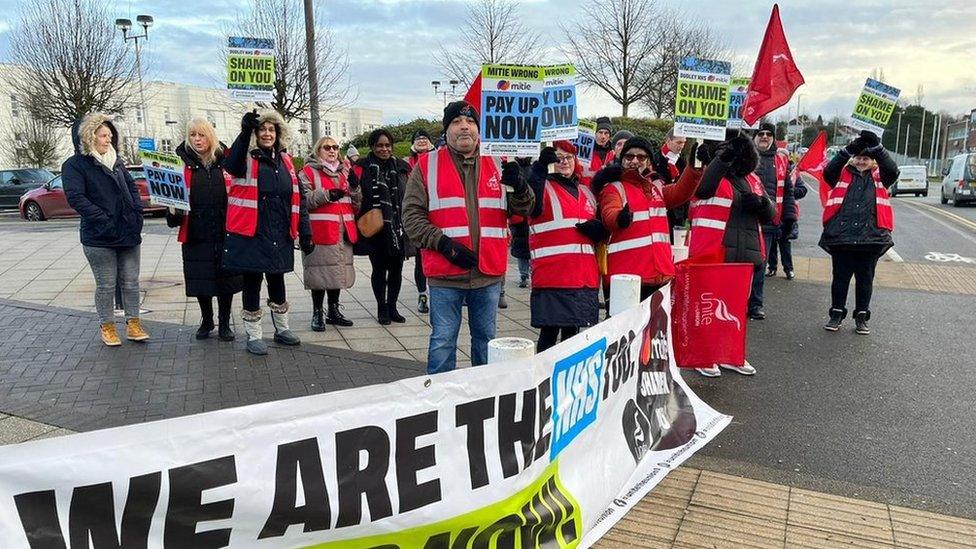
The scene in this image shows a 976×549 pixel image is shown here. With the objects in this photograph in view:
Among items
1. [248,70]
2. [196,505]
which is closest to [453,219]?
[196,505]

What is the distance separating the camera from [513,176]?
405 cm

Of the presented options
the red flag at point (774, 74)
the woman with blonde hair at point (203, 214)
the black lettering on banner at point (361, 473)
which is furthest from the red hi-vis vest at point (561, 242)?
the woman with blonde hair at point (203, 214)

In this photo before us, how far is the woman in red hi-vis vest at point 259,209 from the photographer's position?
5.48 metres

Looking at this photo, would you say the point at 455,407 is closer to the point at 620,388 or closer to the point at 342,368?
the point at 620,388

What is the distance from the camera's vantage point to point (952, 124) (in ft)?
320

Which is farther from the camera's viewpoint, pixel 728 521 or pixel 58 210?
pixel 58 210

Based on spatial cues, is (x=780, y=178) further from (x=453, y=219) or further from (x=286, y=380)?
(x=286, y=380)

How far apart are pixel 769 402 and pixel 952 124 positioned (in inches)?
4523

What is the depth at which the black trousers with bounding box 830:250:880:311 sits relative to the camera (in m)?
6.74

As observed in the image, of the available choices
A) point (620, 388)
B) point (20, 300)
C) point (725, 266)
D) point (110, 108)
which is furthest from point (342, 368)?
point (110, 108)

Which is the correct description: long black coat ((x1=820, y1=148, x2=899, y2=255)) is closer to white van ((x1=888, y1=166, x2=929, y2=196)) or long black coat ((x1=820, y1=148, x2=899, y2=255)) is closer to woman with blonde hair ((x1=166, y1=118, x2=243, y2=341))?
woman with blonde hair ((x1=166, y1=118, x2=243, y2=341))

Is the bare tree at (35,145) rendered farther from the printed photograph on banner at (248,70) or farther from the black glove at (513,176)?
the black glove at (513,176)

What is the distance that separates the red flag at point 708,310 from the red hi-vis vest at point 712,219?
722 mm

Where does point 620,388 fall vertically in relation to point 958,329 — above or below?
above
